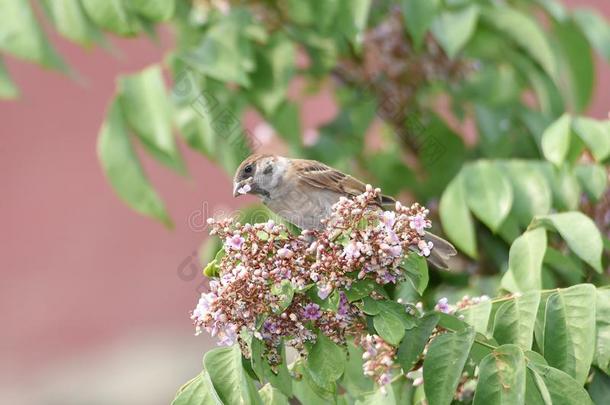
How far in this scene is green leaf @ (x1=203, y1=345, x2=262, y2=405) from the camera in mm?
2160

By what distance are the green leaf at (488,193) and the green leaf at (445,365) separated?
0.97 m

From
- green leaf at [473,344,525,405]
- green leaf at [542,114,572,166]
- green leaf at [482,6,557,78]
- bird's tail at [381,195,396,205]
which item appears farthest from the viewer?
green leaf at [482,6,557,78]

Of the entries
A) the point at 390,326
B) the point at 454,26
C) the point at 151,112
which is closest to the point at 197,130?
the point at 151,112

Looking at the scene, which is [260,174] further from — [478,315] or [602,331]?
[602,331]

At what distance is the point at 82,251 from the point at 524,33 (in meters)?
4.51

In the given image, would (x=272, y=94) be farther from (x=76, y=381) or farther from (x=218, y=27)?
(x=76, y=381)

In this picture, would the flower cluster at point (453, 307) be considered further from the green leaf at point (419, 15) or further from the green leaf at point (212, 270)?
the green leaf at point (419, 15)

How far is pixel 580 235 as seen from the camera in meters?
2.76

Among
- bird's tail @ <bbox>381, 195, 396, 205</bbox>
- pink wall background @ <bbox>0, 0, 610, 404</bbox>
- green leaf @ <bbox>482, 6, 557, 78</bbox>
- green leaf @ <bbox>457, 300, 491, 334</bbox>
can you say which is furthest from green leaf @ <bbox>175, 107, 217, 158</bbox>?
pink wall background @ <bbox>0, 0, 610, 404</bbox>

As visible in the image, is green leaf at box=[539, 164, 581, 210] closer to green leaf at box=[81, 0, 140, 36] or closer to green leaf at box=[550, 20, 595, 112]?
green leaf at box=[550, 20, 595, 112]

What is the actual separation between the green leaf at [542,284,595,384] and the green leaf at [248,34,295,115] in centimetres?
169

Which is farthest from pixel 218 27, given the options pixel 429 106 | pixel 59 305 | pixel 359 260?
pixel 59 305

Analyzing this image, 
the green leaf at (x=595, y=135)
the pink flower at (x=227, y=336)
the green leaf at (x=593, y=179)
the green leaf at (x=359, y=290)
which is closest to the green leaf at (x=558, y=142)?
the green leaf at (x=595, y=135)

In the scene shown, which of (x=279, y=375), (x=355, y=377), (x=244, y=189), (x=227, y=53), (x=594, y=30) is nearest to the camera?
(x=279, y=375)
